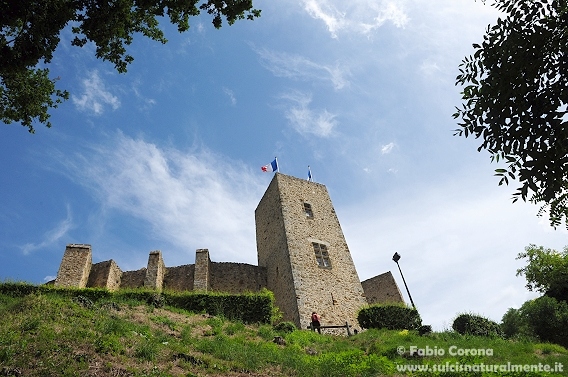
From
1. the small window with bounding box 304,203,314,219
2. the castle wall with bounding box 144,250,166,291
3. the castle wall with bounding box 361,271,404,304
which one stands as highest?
the small window with bounding box 304,203,314,219

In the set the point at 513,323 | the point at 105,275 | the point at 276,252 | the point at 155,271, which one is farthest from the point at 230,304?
the point at 513,323

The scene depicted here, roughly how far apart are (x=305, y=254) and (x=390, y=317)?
5.64 meters

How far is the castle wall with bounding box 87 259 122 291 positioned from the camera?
1970 centimetres

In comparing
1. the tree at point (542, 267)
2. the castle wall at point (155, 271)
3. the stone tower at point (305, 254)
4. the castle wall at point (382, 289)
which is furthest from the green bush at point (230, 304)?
the tree at point (542, 267)

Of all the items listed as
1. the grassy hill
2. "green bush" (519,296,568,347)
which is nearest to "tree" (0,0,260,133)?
the grassy hill

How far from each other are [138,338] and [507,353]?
33.2ft

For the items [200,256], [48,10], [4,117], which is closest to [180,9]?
[48,10]

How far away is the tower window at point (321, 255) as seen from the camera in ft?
65.2

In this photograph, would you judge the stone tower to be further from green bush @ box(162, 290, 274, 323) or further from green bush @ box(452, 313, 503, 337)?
green bush @ box(452, 313, 503, 337)

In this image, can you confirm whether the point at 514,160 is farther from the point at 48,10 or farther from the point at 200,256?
the point at 200,256

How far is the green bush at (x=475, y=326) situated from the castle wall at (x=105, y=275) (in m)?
16.6

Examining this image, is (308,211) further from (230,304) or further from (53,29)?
(53,29)

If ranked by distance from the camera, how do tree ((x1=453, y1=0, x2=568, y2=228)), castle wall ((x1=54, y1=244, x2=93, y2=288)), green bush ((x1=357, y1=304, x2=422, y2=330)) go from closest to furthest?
tree ((x1=453, y1=0, x2=568, y2=228)) → green bush ((x1=357, y1=304, x2=422, y2=330)) → castle wall ((x1=54, y1=244, x2=93, y2=288))

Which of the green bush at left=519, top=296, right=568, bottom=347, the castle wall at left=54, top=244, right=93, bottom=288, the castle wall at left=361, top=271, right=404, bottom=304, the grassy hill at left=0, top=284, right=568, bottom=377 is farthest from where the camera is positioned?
the castle wall at left=361, top=271, right=404, bottom=304
